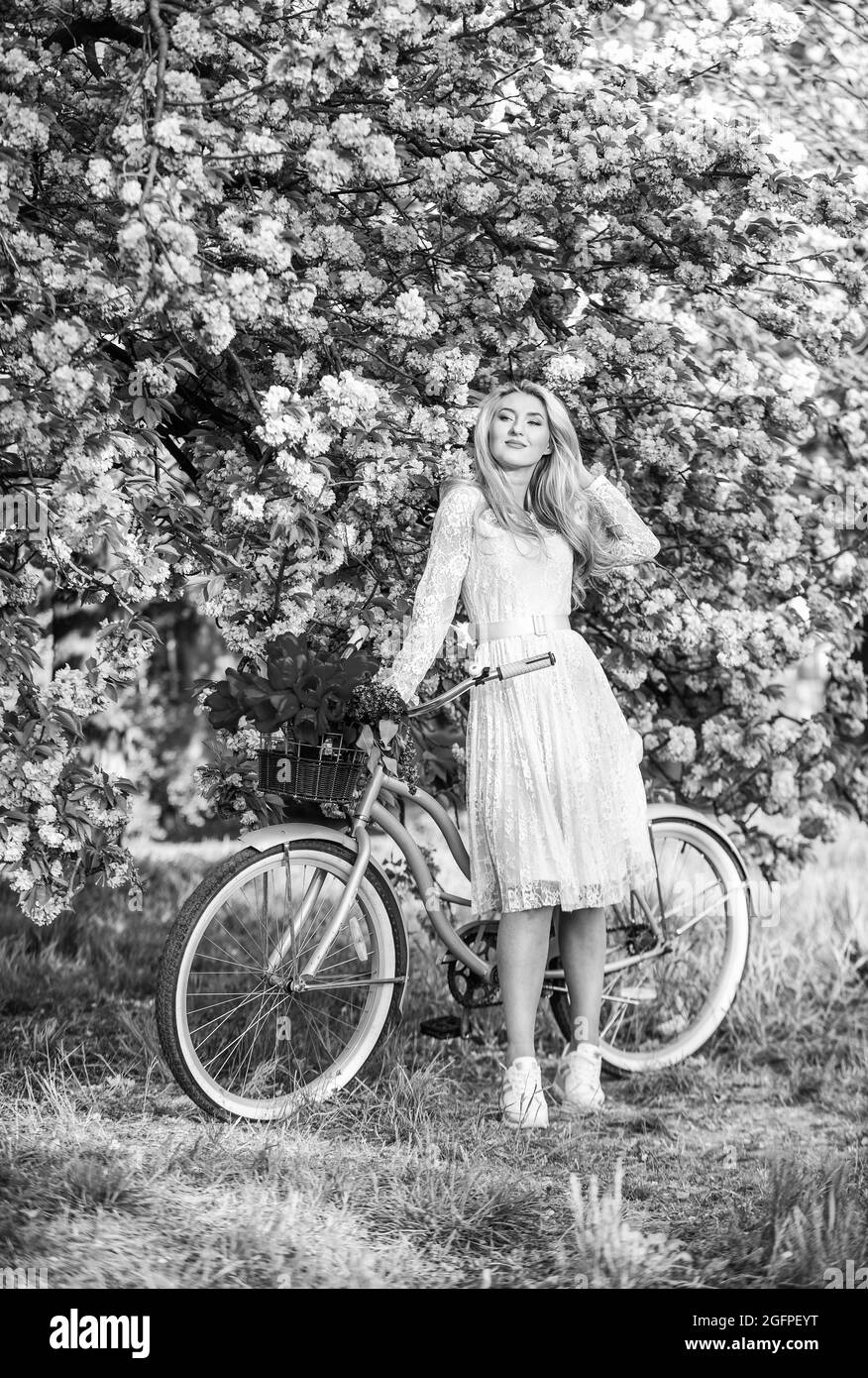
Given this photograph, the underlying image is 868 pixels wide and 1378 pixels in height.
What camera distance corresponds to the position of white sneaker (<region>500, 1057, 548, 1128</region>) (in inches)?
134

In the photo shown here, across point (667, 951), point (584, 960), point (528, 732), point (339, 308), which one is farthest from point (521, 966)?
point (339, 308)

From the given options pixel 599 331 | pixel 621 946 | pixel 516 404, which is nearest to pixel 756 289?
pixel 599 331

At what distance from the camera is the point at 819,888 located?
5.72 m

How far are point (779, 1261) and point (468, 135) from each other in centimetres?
237

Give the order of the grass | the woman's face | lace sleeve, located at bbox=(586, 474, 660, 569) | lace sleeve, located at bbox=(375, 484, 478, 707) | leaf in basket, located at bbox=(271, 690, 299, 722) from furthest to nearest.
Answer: lace sleeve, located at bbox=(586, 474, 660, 569) → the woman's face → lace sleeve, located at bbox=(375, 484, 478, 707) → leaf in basket, located at bbox=(271, 690, 299, 722) → the grass

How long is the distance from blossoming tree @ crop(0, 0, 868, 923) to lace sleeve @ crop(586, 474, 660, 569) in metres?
0.15

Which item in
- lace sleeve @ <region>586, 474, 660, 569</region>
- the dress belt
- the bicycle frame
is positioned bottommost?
the bicycle frame

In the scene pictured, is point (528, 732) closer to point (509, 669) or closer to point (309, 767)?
point (509, 669)

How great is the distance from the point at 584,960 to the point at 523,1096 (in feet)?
1.31

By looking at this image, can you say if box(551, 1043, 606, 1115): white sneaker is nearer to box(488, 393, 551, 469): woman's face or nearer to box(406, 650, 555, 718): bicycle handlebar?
box(406, 650, 555, 718): bicycle handlebar

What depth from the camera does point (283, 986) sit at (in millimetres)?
3350

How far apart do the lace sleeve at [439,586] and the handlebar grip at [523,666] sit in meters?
0.17

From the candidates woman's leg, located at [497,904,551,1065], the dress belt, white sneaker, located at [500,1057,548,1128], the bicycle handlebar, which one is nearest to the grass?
white sneaker, located at [500,1057,548,1128]
